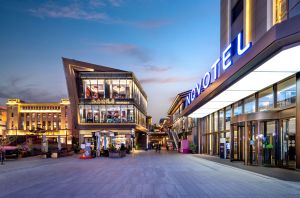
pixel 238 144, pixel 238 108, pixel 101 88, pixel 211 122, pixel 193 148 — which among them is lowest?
pixel 193 148

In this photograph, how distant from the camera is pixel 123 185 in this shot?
1360cm

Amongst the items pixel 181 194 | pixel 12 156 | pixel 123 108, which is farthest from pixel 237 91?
pixel 123 108

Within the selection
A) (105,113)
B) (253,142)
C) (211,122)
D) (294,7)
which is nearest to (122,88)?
(105,113)

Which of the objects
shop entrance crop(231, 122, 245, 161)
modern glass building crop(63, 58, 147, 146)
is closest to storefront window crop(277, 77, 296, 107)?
shop entrance crop(231, 122, 245, 161)

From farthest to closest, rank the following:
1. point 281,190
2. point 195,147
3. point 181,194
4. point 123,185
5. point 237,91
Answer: point 195,147 < point 237,91 < point 123,185 < point 281,190 < point 181,194

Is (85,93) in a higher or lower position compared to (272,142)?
higher

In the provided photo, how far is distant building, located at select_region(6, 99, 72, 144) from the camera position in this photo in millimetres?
131000

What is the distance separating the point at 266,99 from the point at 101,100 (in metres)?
54.2

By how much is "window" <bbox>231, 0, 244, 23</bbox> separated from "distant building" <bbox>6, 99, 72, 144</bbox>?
105215mm

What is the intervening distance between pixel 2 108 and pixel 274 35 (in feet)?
469

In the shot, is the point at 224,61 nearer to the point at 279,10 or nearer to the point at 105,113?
the point at 279,10

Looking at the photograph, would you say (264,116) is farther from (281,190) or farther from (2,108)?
(2,108)

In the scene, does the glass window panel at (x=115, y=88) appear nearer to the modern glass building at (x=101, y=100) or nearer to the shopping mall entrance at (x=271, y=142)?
the modern glass building at (x=101, y=100)

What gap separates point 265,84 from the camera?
2089 centimetres
